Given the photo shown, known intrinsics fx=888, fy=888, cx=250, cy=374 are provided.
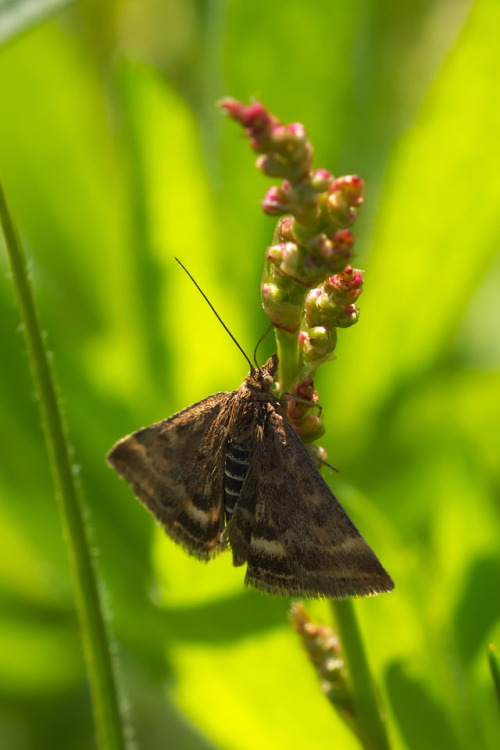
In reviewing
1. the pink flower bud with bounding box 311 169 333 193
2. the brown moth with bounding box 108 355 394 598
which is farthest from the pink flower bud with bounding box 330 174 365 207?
the brown moth with bounding box 108 355 394 598

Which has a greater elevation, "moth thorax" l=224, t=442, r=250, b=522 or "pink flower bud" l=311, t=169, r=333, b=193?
"moth thorax" l=224, t=442, r=250, b=522

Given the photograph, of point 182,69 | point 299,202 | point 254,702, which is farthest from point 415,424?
point 182,69

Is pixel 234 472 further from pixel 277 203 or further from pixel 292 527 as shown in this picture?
pixel 277 203

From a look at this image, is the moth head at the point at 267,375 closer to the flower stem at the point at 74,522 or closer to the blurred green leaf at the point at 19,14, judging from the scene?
the flower stem at the point at 74,522

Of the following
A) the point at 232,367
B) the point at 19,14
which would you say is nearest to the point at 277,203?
the point at 19,14

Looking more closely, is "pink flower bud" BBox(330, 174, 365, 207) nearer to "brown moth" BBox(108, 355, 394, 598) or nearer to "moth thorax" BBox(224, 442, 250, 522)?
"brown moth" BBox(108, 355, 394, 598)

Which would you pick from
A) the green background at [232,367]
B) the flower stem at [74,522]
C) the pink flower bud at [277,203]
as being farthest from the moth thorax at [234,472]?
the pink flower bud at [277,203]
